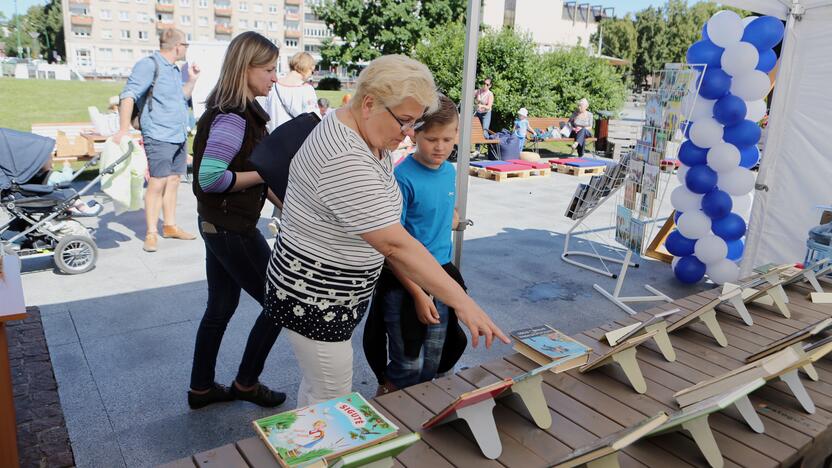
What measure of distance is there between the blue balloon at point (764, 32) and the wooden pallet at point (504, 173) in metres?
5.34

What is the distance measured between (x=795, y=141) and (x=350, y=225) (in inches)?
188

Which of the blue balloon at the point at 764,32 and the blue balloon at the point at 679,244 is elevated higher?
the blue balloon at the point at 764,32

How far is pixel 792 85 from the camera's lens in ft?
15.3

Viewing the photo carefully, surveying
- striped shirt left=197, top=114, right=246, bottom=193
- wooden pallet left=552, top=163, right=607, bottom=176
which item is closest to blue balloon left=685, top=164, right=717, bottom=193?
striped shirt left=197, top=114, right=246, bottom=193

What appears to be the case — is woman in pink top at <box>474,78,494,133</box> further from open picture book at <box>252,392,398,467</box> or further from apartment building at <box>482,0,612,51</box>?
apartment building at <box>482,0,612,51</box>

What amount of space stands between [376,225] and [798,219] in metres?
4.86

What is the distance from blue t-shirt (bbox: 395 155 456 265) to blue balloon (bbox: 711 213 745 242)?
10.9 feet

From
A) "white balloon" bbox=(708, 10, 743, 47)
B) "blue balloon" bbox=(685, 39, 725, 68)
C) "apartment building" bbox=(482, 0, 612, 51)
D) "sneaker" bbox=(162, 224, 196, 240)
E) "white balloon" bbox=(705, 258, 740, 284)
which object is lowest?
"sneaker" bbox=(162, 224, 196, 240)

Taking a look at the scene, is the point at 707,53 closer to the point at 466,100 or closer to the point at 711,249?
the point at 711,249

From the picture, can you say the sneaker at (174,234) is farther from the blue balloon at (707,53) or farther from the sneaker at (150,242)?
the blue balloon at (707,53)

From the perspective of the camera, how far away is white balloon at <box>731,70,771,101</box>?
14.5 ft

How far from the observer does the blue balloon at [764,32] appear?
14.9ft

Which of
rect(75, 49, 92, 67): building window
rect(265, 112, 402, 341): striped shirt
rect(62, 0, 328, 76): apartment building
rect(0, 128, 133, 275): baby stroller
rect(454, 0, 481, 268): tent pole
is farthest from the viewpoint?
rect(62, 0, 328, 76): apartment building

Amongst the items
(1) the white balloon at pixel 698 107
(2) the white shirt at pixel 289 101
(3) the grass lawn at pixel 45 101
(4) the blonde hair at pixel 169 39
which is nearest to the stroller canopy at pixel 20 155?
(4) the blonde hair at pixel 169 39
